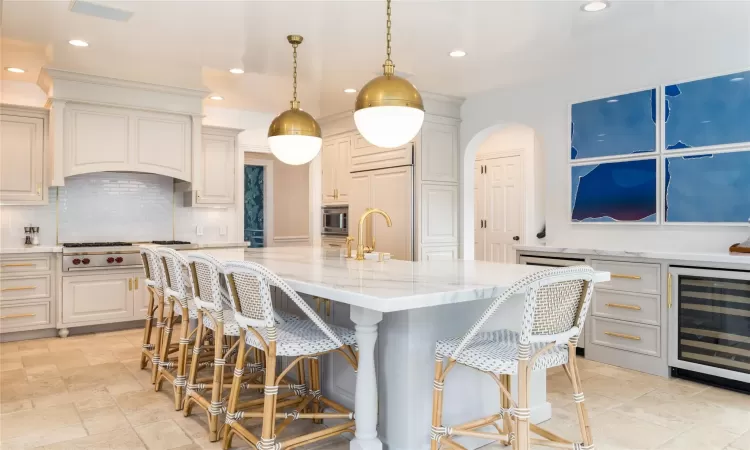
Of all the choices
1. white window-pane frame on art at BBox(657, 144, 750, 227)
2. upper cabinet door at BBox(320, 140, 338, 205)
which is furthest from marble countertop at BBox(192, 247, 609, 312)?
upper cabinet door at BBox(320, 140, 338, 205)

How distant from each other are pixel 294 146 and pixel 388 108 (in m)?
1.18

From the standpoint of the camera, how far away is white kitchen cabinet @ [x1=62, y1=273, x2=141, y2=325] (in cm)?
483

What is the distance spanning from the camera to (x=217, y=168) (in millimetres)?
6004

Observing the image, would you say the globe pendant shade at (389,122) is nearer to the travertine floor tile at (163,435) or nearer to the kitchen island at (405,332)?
the kitchen island at (405,332)

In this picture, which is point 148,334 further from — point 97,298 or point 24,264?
point 24,264

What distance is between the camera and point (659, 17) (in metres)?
3.45

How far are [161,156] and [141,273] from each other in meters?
1.18

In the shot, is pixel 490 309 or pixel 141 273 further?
pixel 141 273

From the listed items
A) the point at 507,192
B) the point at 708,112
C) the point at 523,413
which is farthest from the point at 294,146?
the point at 507,192

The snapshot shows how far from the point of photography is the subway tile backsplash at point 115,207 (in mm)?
5324

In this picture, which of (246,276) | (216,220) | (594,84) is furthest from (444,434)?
(216,220)

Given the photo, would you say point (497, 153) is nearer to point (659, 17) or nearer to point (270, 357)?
point (659, 17)

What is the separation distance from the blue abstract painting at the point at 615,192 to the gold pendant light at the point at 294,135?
2.37m

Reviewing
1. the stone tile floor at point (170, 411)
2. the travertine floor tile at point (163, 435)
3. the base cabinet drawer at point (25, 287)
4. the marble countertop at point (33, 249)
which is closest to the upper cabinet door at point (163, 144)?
the marble countertop at point (33, 249)
